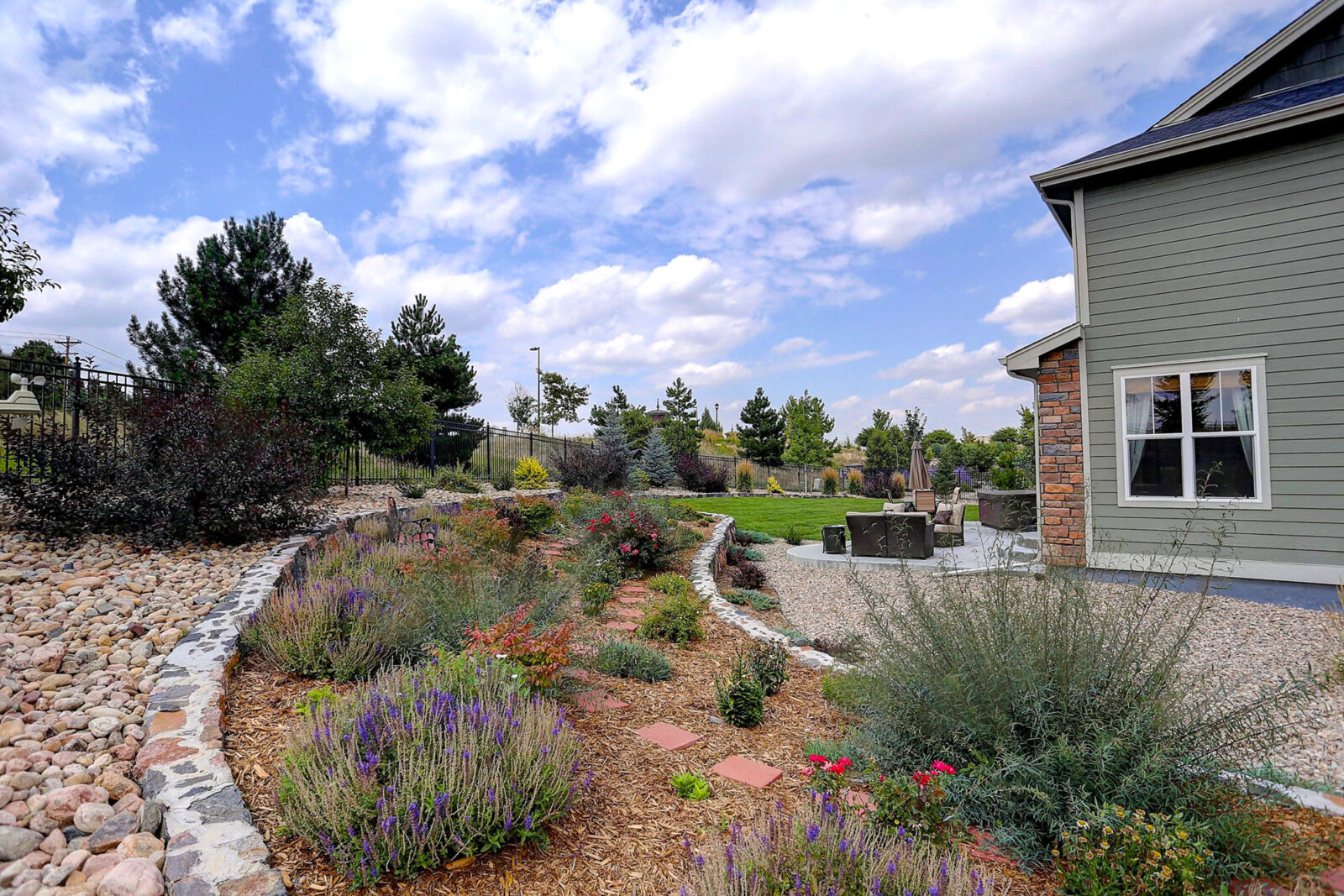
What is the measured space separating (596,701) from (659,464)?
1787 centimetres

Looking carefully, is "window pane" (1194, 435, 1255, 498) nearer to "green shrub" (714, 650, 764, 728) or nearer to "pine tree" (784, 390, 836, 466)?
"green shrub" (714, 650, 764, 728)

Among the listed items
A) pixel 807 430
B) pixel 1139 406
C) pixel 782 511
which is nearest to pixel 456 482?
pixel 782 511

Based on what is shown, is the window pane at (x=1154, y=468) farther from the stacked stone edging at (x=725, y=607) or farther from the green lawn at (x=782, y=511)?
the green lawn at (x=782, y=511)

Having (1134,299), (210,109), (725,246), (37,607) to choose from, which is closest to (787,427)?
(725,246)

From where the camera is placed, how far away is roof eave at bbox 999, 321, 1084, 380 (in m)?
7.09

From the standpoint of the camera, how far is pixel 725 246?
1041cm

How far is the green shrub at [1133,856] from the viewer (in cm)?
156

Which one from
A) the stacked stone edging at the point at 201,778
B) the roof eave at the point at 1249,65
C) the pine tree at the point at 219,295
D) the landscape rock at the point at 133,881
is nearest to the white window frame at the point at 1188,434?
the roof eave at the point at 1249,65

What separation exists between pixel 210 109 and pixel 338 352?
157 inches

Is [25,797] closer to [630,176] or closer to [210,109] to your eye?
[210,109]

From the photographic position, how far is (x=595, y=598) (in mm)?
5160

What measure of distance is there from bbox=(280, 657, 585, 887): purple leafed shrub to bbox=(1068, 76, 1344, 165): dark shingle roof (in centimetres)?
860

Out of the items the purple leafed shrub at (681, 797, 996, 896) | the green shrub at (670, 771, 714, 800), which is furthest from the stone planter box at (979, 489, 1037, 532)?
the purple leafed shrub at (681, 797, 996, 896)

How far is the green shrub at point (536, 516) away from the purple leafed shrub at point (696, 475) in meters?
13.0
